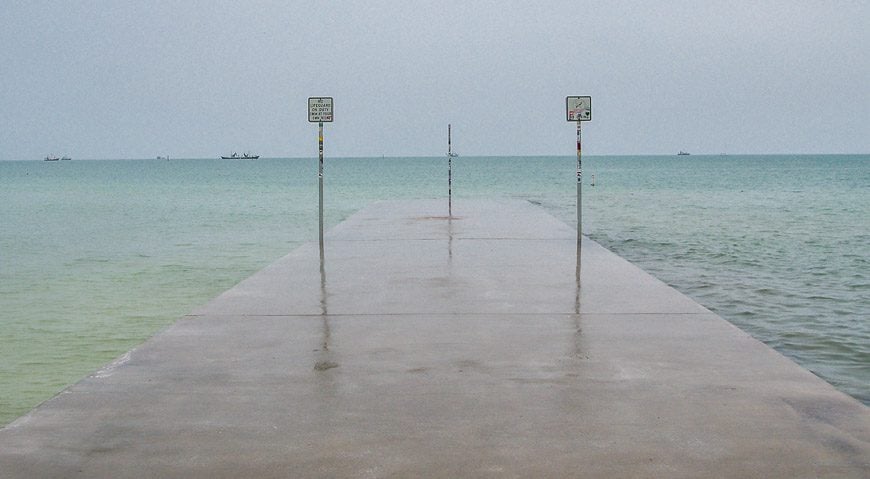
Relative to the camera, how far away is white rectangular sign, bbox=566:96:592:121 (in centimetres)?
1551

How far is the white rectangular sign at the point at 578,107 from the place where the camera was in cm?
1551

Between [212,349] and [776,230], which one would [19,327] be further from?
[776,230]

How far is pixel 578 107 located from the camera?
1563cm

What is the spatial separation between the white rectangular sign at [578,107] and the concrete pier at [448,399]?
5.70 metres

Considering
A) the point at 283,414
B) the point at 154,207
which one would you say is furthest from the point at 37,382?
the point at 154,207

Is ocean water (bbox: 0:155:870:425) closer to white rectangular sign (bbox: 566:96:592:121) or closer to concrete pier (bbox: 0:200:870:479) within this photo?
concrete pier (bbox: 0:200:870:479)

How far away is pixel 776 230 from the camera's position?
2641 cm

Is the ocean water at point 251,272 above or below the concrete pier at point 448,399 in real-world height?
below

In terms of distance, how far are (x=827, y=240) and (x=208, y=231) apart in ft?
60.4

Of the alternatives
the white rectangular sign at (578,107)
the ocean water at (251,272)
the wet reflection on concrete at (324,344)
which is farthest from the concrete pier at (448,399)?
the white rectangular sign at (578,107)

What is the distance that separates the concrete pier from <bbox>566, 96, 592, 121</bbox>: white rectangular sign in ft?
18.7

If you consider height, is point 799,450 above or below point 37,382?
above

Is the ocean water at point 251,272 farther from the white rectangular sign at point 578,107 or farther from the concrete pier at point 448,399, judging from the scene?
the white rectangular sign at point 578,107

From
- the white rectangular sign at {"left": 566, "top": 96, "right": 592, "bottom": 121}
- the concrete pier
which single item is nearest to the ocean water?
the concrete pier
